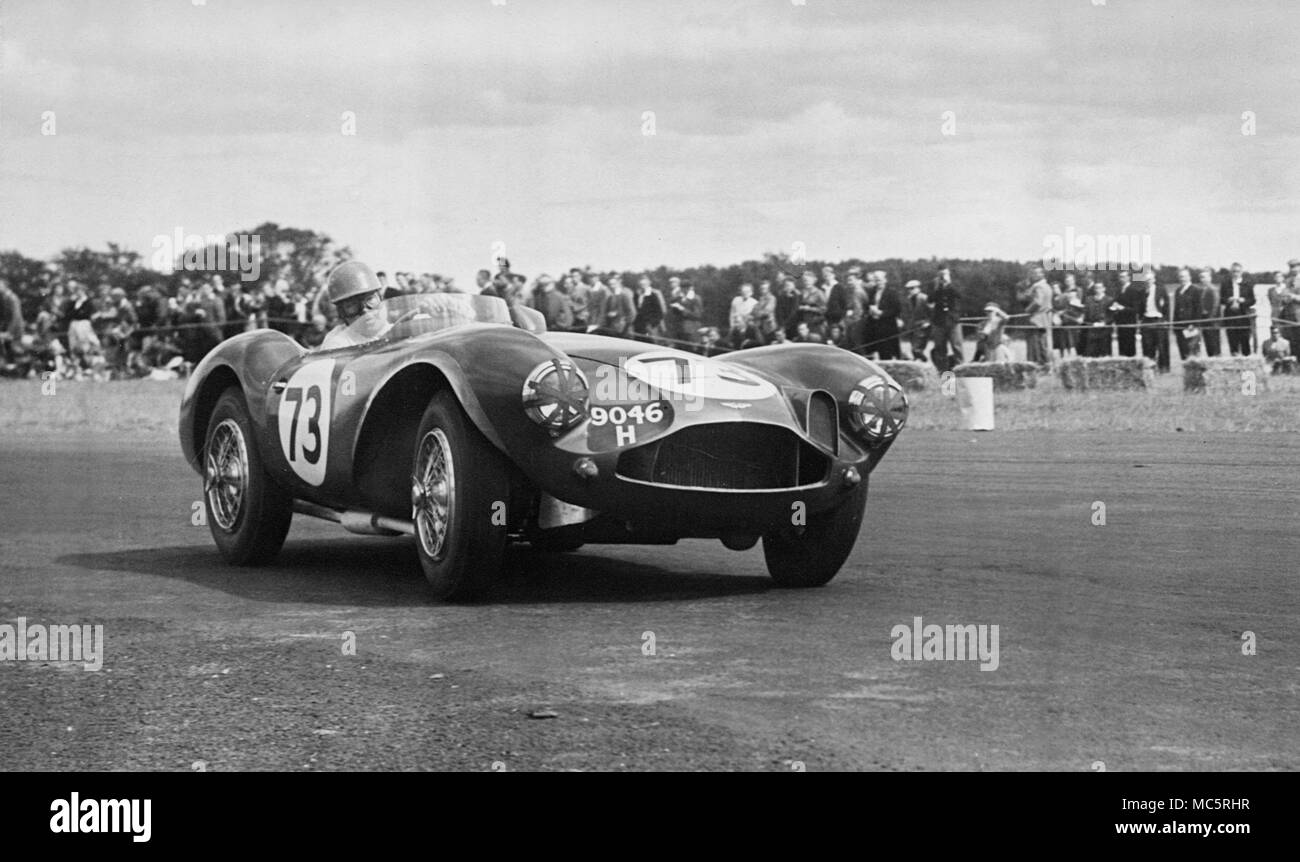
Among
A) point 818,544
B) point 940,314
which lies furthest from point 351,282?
point 940,314

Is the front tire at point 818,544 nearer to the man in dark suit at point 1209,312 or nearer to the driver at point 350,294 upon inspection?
the driver at point 350,294

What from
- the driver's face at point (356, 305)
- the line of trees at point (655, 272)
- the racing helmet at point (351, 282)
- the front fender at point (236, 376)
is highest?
the line of trees at point (655, 272)

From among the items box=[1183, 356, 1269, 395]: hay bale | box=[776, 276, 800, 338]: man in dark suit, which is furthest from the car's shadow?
box=[776, 276, 800, 338]: man in dark suit

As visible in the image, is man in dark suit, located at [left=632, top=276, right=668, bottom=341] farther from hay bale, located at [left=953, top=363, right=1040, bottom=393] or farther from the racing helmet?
the racing helmet

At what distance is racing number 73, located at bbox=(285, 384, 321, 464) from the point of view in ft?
26.0

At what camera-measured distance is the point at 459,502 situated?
22.3 feet

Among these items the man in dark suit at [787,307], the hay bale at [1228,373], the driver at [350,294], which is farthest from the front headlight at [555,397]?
the man in dark suit at [787,307]

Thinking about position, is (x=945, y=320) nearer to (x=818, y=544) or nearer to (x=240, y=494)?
(x=240, y=494)

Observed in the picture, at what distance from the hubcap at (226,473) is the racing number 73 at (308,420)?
47 centimetres

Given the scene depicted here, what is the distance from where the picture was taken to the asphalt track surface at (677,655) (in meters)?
4.57

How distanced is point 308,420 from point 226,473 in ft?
2.94

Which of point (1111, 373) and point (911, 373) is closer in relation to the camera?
point (1111, 373)

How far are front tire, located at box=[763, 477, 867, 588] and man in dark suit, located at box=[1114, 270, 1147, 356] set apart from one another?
599 inches
